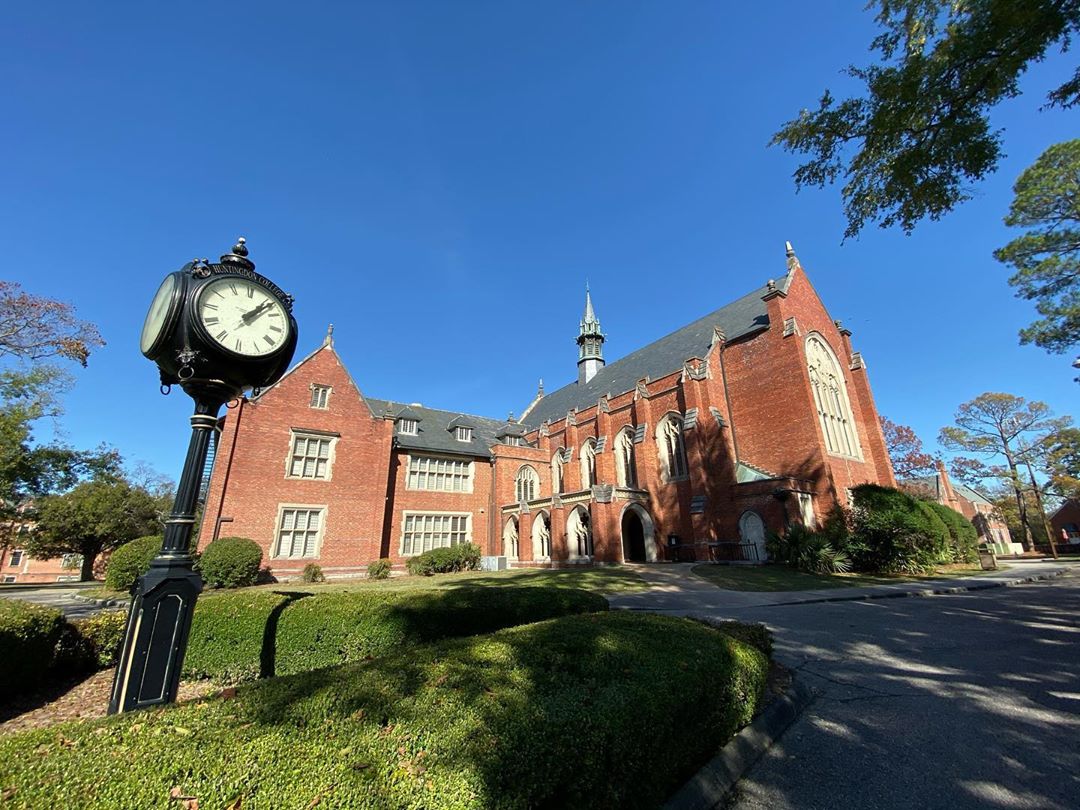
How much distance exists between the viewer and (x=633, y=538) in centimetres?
2744

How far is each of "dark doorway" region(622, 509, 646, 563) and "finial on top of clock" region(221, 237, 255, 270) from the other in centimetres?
2342

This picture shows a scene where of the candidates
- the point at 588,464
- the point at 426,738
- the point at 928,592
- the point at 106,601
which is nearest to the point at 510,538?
the point at 588,464

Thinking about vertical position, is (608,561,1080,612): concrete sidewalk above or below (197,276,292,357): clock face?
below

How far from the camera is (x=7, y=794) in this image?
1.53m

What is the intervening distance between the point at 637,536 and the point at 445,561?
37.3ft

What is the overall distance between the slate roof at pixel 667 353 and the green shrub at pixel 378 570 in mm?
15843

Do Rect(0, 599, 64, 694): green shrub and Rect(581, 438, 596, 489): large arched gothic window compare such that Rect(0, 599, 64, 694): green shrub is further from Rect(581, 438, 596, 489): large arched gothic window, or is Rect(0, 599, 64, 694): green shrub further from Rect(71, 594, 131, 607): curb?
Rect(581, 438, 596, 489): large arched gothic window

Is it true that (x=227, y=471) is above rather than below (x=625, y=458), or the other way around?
below

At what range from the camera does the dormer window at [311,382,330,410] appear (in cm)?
2238

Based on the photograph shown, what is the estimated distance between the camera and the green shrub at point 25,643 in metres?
5.34

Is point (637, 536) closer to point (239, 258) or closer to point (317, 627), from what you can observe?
point (317, 627)

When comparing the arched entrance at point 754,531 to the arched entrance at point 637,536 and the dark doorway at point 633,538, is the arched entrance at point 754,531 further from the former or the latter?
the dark doorway at point 633,538

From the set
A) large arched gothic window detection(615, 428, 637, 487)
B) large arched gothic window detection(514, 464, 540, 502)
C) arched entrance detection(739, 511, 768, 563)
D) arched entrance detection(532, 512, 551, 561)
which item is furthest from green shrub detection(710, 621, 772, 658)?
large arched gothic window detection(514, 464, 540, 502)

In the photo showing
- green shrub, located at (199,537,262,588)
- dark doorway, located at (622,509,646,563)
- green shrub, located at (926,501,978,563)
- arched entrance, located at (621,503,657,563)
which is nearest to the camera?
green shrub, located at (199,537,262,588)
